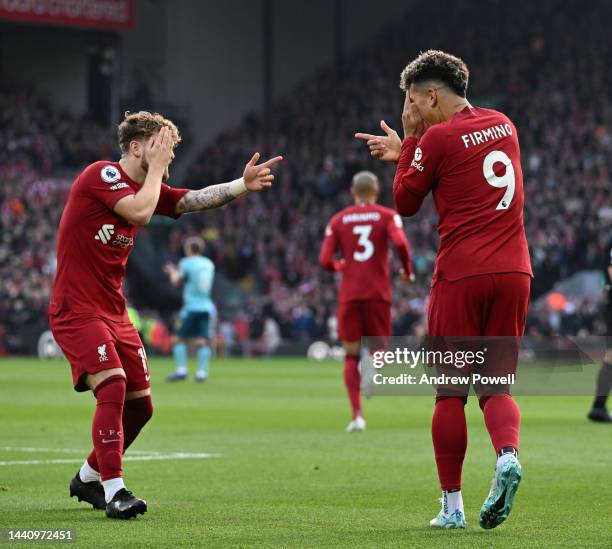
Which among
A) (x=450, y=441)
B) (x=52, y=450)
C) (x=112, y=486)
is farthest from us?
(x=52, y=450)

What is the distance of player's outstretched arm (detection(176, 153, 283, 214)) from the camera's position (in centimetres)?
791

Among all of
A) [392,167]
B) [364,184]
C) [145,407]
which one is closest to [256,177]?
[145,407]

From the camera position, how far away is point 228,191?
7.98 m

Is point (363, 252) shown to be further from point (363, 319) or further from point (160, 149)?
point (160, 149)

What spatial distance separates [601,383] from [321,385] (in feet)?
29.5

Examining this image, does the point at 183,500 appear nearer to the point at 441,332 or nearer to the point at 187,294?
the point at 441,332

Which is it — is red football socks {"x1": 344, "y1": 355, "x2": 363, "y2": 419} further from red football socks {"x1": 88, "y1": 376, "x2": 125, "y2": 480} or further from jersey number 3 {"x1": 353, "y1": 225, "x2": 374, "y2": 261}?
red football socks {"x1": 88, "y1": 376, "x2": 125, "y2": 480}

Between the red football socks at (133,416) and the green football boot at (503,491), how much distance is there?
7.65ft

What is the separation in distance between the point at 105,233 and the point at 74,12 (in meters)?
37.3

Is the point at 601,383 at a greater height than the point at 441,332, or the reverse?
the point at 441,332

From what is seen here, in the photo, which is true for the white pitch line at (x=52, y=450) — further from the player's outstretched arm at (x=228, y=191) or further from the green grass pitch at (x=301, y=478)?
the player's outstretched arm at (x=228, y=191)

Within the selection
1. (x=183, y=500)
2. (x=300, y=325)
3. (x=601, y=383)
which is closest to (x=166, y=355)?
(x=300, y=325)

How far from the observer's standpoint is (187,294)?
78.7ft

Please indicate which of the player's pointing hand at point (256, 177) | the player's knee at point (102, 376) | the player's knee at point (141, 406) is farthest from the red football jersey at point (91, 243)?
the player's pointing hand at point (256, 177)
